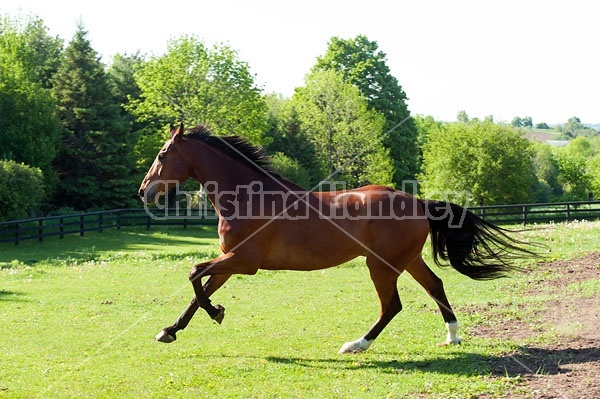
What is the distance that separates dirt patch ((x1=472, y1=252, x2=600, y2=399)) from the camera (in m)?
6.05

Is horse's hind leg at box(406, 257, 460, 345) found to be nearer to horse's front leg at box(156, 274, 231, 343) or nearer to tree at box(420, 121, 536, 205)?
horse's front leg at box(156, 274, 231, 343)

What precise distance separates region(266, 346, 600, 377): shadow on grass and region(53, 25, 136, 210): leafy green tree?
32.3 m

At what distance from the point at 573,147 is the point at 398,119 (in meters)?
59.5

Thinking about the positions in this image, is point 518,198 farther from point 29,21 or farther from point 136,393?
point 29,21

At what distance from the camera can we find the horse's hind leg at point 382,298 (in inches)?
312

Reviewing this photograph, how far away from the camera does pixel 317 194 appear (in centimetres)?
834

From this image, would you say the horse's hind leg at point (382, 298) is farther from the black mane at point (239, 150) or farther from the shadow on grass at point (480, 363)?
the black mane at point (239, 150)

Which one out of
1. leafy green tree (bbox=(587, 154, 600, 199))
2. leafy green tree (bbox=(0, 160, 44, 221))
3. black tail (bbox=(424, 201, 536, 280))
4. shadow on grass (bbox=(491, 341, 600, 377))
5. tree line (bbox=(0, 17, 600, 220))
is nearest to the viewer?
shadow on grass (bbox=(491, 341, 600, 377))

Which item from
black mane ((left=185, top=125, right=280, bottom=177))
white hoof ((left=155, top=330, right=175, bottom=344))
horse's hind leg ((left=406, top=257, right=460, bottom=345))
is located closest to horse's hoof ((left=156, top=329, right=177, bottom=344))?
white hoof ((left=155, top=330, right=175, bottom=344))

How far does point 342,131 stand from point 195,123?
12642 mm

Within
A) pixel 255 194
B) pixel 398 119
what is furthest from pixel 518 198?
pixel 255 194

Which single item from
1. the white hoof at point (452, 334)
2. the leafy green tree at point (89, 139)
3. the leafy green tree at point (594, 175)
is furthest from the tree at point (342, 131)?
the white hoof at point (452, 334)

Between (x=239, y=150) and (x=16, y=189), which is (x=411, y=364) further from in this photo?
(x=16, y=189)

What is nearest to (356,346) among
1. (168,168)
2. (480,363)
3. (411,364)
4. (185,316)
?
(411,364)
